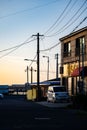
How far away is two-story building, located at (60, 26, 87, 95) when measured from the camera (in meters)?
52.6

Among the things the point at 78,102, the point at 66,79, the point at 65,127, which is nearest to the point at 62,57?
the point at 66,79

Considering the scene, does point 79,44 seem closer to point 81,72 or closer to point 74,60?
point 74,60

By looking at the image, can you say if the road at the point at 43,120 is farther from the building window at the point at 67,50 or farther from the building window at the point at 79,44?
the building window at the point at 67,50

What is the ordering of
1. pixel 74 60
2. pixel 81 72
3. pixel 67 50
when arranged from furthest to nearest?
pixel 67 50
pixel 74 60
pixel 81 72

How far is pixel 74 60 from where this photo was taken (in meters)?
58.1

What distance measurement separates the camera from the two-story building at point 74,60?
52.6m

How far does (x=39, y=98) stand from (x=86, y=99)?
93.6 feet

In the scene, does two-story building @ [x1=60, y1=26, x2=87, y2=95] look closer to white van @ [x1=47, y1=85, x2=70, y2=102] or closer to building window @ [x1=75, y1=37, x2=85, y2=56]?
building window @ [x1=75, y1=37, x2=85, y2=56]

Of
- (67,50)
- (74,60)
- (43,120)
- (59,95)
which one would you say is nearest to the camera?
(43,120)

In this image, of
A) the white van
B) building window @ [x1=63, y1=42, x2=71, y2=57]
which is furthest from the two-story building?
the white van

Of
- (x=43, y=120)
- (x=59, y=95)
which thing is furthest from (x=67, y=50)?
(x=43, y=120)

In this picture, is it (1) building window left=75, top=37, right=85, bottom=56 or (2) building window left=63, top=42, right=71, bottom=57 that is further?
(2) building window left=63, top=42, right=71, bottom=57

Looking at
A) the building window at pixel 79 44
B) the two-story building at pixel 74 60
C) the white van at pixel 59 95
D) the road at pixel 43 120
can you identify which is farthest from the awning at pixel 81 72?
the road at pixel 43 120

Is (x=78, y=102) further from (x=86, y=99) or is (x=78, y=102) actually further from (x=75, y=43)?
(x=75, y=43)
